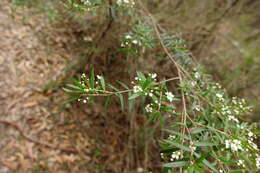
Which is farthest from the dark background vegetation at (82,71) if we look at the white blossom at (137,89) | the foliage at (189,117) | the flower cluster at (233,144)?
the flower cluster at (233,144)

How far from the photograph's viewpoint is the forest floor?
2.91m

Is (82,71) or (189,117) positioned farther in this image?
(82,71)

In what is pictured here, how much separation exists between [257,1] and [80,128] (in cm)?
417

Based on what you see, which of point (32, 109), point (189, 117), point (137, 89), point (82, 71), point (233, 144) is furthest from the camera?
point (82, 71)

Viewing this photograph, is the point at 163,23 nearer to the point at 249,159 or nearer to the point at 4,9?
the point at 249,159

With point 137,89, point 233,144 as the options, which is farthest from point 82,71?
point 233,144

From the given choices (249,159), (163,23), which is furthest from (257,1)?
(249,159)

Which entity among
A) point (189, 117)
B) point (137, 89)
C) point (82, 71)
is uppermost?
point (82, 71)

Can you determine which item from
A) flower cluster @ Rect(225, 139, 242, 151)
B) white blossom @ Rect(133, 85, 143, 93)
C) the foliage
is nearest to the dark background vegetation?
the foliage

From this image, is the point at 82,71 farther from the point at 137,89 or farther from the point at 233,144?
the point at 233,144

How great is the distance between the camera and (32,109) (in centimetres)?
321

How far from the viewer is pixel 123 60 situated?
3266 millimetres

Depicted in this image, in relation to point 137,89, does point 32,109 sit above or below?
below

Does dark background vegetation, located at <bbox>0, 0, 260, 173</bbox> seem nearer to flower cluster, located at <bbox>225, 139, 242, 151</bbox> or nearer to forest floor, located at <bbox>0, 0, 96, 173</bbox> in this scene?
forest floor, located at <bbox>0, 0, 96, 173</bbox>
